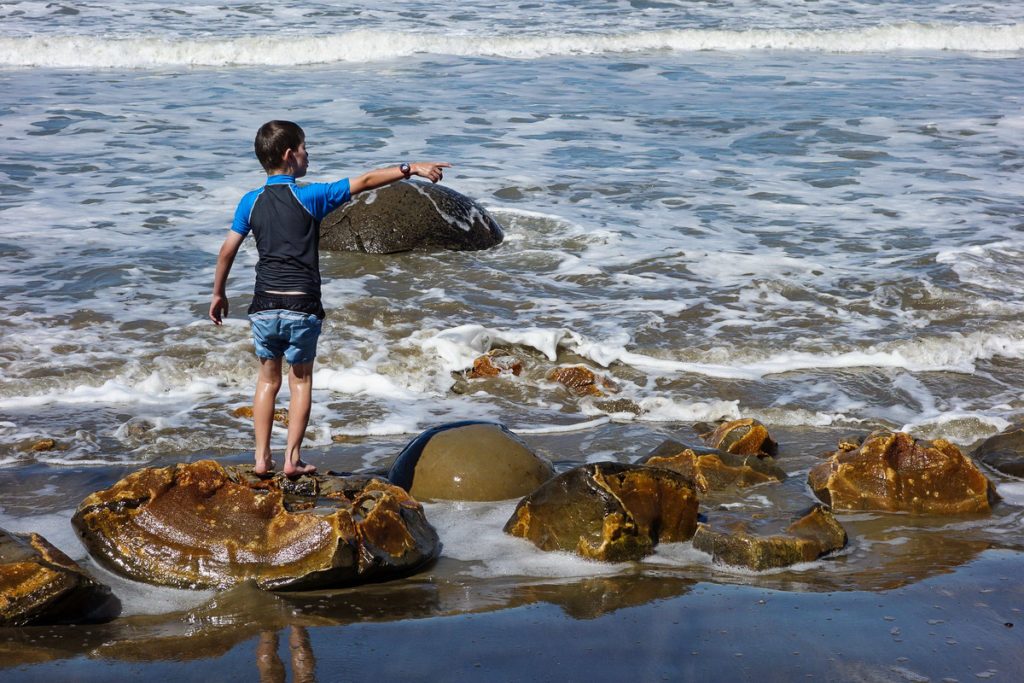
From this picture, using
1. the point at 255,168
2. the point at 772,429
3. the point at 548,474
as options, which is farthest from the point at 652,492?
the point at 255,168

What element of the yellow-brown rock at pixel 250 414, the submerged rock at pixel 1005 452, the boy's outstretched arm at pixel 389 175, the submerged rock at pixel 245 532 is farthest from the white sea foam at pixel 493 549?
the submerged rock at pixel 1005 452

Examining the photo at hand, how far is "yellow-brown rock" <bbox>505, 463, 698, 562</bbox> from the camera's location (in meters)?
3.76

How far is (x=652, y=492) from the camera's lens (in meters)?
3.90

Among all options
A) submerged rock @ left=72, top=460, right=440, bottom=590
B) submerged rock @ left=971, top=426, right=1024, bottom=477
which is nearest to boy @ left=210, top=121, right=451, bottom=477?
submerged rock @ left=72, top=460, right=440, bottom=590

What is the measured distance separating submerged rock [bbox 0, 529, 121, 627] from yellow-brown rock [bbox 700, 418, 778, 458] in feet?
9.76

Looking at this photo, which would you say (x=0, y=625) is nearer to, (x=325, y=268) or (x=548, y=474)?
(x=548, y=474)

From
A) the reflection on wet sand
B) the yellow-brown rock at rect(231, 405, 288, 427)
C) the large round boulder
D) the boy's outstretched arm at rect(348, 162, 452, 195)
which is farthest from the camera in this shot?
the large round boulder

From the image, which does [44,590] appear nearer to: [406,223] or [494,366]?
[494,366]

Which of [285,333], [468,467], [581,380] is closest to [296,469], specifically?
[285,333]

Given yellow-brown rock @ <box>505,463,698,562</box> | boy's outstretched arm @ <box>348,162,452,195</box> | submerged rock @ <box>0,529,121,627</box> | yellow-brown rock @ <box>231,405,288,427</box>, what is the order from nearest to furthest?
submerged rock @ <box>0,529,121,627</box> → yellow-brown rock @ <box>505,463,698,562</box> → boy's outstretched arm @ <box>348,162,452,195</box> → yellow-brown rock @ <box>231,405,288,427</box>

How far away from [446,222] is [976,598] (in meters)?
6.26

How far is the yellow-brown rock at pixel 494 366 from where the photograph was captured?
6336mm

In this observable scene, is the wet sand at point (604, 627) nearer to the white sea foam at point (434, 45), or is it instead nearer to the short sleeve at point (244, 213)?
the short sleeve at point (244, 213)

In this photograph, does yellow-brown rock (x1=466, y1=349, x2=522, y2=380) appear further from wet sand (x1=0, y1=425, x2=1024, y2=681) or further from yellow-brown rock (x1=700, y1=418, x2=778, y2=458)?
wet sand (x1=0, y1=425, x2=1024, y2=681)
